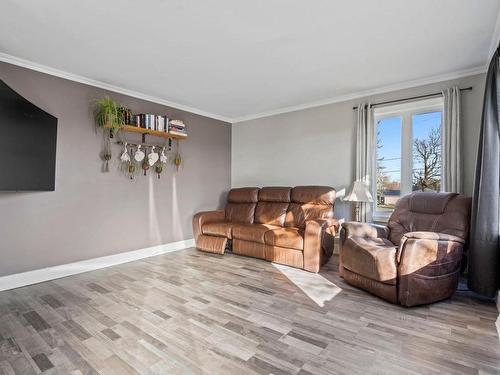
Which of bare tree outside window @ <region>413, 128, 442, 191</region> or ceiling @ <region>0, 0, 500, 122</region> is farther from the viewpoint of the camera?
bare tree outside window @ <region>413, 128, 442, 191</region>

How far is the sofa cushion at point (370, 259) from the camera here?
91.2 inches

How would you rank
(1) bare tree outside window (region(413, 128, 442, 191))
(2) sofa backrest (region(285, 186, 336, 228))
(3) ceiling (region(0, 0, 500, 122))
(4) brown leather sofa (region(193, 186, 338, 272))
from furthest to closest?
(2) sofa backrest (region(285, 186, 336, 228)) < (1) bare tree outside window (region(413, 128, 442, 191)) < (4) brown leather sofa (region(193, 186, 338, 272)) < (3) ceiling (region(0, 0, 500, 122))

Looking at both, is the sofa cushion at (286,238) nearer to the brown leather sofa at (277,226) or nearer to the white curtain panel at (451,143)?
the brown leather sofa at (277,226)

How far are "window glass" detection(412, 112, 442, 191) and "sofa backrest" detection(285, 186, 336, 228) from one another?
44.7 inches

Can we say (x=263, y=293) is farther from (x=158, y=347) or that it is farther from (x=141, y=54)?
(x=141, y=54)

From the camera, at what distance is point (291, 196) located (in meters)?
4.23

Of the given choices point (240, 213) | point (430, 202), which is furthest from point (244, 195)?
point (430, 202)

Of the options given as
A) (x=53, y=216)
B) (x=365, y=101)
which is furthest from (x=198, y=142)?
(x=365, y=101)

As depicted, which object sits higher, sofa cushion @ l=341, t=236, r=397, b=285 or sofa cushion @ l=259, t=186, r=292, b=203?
sofa cushion @ l=259, t=186, r=292, b=203

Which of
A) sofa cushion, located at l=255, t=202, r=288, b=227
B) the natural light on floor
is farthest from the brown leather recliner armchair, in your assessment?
sofa cushion, located at l=255, t=202, r=288, b=227

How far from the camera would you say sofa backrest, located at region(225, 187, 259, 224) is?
448cm

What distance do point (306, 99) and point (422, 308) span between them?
3.17 m

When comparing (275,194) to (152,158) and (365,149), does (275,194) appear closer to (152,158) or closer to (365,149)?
(365,149)

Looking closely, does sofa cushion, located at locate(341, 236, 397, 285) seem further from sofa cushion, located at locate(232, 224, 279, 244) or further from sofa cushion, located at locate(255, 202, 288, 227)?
sofa cushion, located at locate(255, 202, 288, 227)
